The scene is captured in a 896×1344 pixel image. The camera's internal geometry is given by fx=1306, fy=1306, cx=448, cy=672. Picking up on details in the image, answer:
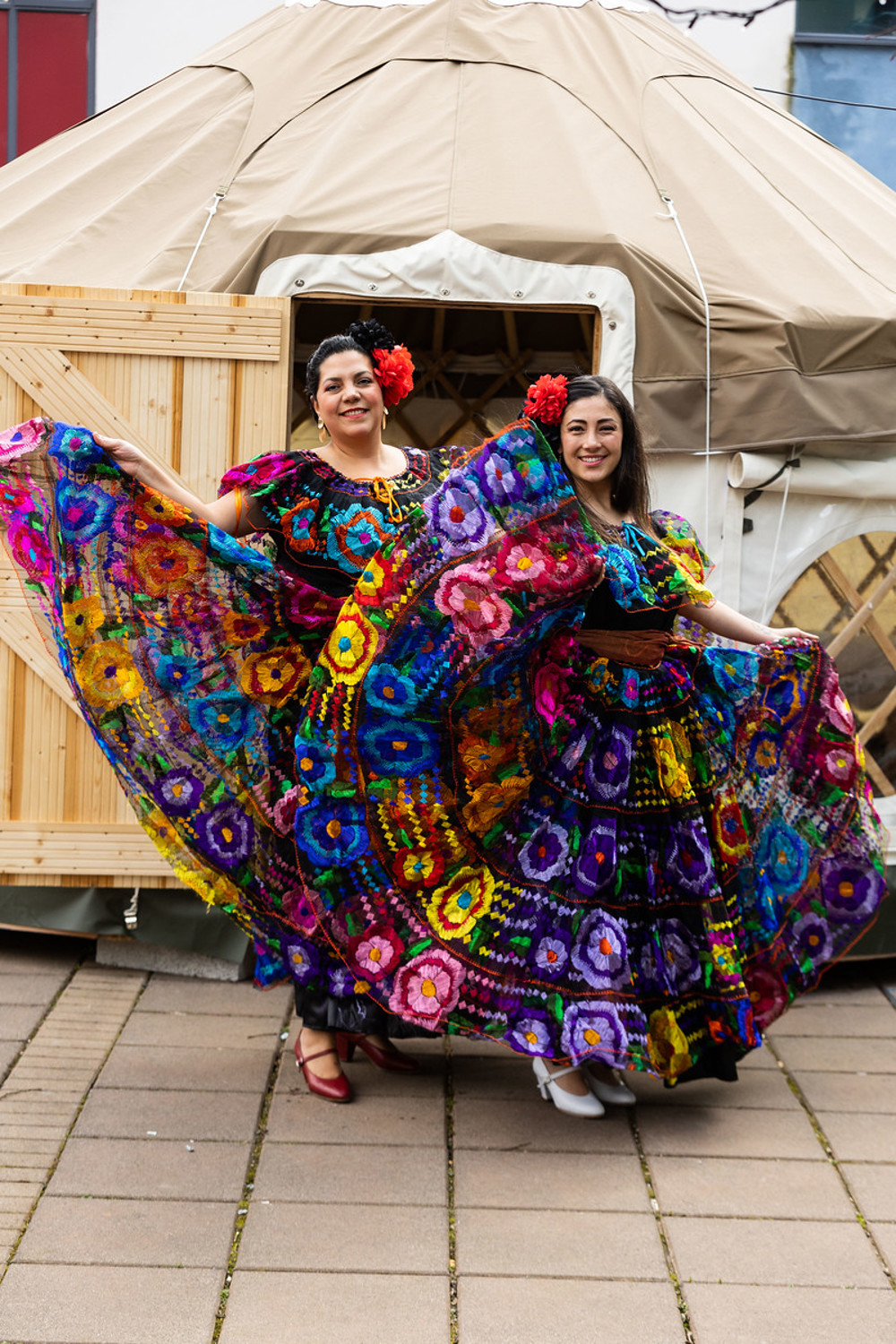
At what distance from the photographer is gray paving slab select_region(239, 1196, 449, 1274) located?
206 cm

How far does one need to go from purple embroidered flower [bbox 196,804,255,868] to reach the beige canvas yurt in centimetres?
78

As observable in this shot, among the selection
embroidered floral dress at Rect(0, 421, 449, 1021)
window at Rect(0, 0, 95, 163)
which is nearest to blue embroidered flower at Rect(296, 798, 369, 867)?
embroidered floral dress at Rect(0, 421, 449, 1021)

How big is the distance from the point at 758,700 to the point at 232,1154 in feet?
4.42

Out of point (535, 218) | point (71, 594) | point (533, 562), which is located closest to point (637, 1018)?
point (533, 562)

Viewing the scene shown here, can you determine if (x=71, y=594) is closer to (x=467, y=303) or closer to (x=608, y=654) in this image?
(x=608, y=654)

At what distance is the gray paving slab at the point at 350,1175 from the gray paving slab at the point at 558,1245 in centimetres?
12

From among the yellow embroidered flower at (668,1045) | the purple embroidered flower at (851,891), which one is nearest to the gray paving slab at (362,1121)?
the yellow embroidered flower at (668,1045)

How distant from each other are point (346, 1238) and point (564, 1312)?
39 centimetres

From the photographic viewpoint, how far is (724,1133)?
2553mm

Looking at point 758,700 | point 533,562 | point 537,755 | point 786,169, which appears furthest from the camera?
point 786,169

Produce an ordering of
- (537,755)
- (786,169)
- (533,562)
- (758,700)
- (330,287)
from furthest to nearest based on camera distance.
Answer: (786,169), (330,287), (758,700), (537,755), (533,562)

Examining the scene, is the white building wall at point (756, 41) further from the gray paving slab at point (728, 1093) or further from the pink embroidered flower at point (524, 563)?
the gray paving slab at point (728, 1093)

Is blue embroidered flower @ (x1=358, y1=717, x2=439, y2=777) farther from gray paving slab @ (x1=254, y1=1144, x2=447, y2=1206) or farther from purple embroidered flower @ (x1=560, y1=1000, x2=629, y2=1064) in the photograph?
gray paving slab @ (x1=254, y1=1144, x2=447, y2=1206)

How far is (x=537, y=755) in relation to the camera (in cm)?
245
